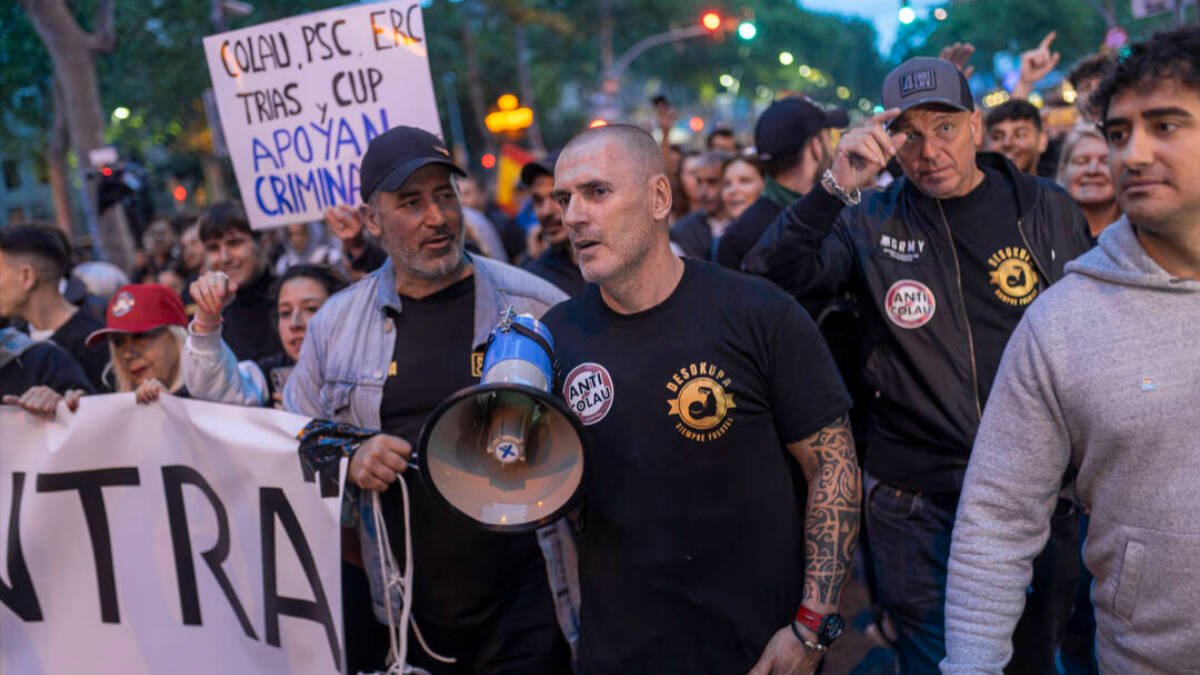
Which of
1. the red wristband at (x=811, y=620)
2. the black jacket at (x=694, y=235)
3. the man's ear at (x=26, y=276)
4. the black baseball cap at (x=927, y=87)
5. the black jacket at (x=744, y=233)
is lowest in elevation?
the red wristband at (x=811, y=620)

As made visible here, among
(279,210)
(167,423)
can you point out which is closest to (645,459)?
(167,423)

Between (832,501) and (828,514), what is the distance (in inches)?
1.4

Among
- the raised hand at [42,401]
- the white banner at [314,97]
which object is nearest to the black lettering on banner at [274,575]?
the raised hand at [42,401]

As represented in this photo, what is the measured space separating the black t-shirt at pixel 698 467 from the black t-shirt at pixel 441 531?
2.38 feet

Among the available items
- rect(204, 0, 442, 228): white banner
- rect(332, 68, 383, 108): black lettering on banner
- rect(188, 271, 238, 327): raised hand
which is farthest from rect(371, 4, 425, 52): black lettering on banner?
rect(188, 271, 238, 327): raised hand

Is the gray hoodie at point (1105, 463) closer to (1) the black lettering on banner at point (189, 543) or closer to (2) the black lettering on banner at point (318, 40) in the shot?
(1) the black lettering on banner at point (189, 543)

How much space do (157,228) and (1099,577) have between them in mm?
12435

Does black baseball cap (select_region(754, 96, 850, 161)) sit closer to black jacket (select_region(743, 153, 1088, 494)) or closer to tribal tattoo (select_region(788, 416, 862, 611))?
black jacket (select_region(743, 153, 1088, 494))

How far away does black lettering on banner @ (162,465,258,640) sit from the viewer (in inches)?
146

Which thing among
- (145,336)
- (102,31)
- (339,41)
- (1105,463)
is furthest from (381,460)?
(102,31)

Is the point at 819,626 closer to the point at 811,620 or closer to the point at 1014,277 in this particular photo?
the point at 811,620

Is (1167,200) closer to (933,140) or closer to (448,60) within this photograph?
(933,140)

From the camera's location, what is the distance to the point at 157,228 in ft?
41.5

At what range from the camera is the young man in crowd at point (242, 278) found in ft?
16.9
